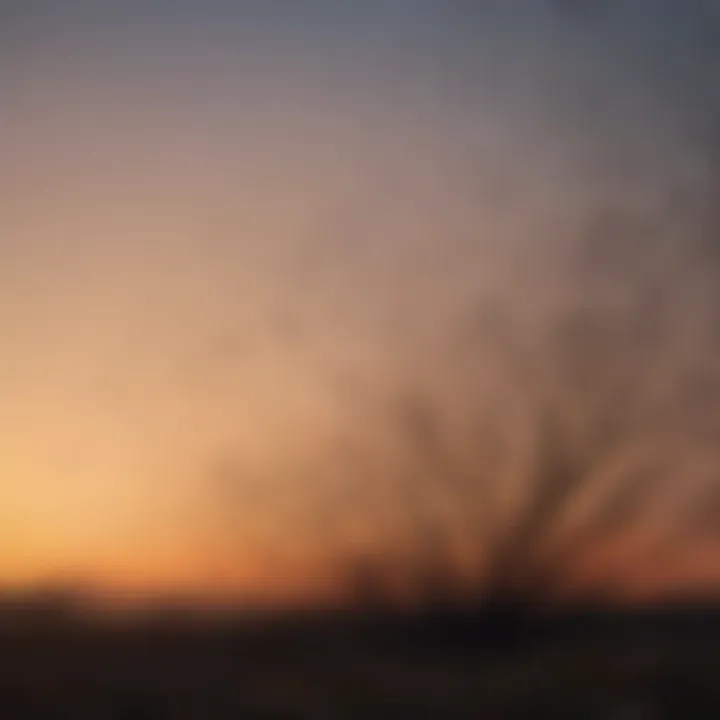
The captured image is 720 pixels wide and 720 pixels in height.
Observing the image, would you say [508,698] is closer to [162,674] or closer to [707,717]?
[707,717]

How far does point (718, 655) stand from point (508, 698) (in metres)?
1.07

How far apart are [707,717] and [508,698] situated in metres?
0.92

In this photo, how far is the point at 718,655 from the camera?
602 cm

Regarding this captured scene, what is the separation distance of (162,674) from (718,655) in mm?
2655

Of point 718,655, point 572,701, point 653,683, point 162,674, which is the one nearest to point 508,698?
point 572,701

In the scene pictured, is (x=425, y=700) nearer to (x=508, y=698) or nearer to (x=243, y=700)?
(x=508, y=698)

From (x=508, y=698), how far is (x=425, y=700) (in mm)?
388

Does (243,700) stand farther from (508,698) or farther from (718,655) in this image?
(718,655)

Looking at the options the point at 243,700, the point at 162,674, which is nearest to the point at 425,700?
the point at 243,700

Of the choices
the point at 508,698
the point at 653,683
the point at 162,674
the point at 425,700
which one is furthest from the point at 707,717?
the point at 162,674

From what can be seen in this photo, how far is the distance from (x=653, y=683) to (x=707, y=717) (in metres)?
0.28

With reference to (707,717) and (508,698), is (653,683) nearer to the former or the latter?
(707,717)

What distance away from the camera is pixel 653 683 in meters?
5.89

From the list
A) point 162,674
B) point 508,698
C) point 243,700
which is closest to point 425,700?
point 508,698
